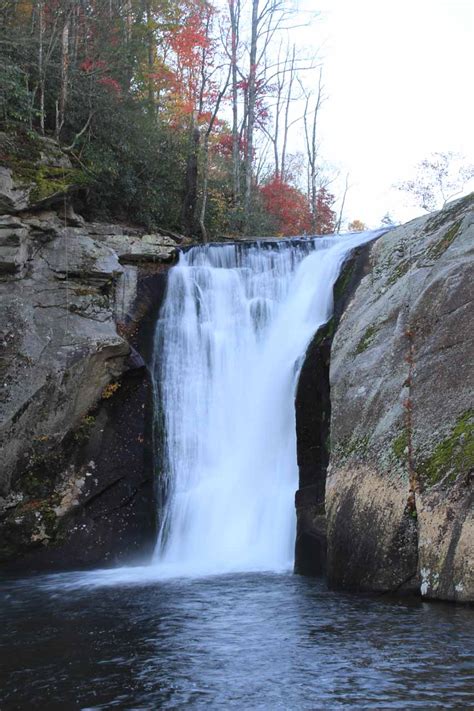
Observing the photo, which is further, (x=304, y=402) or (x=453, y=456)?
(x=304, y=402)

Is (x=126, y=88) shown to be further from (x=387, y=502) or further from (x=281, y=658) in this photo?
(x=281, y=658)

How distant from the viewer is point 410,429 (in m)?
7.30

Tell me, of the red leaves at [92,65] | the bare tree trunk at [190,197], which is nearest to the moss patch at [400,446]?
the bare tree trunk at [190,197]

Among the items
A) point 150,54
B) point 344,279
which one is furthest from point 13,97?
point 150,54

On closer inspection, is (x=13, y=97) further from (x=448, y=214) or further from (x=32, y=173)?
(x=448, y=214)

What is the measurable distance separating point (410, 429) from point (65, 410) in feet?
18.5

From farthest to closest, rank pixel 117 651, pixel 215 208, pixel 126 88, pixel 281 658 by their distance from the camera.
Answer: pixel 215 208 → pixel 126 88 → pixel 117 651 → pixel 281 658

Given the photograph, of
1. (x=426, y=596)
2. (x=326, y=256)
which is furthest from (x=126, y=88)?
(x=426, y=596)

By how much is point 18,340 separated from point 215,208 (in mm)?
10144

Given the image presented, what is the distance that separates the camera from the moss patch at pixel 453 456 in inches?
258

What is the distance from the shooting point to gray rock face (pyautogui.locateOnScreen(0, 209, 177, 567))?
33.7 feet

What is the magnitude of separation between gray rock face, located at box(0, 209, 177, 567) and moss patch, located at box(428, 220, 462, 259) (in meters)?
5.09

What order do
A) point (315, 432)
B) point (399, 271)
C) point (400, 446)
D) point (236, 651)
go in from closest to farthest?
point (236, 651) < point (400, 446) < point (399, 271) < point (315, 432)

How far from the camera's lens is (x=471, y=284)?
7695 mm
